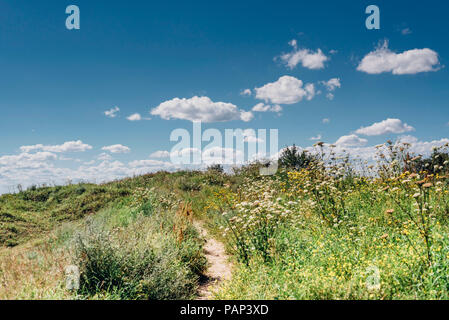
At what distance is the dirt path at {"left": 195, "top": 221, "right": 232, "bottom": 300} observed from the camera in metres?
5.20

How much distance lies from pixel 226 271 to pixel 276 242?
1478 mm

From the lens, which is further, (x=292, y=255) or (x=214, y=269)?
(x=214, y=269)

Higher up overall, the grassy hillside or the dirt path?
the grassy hillside

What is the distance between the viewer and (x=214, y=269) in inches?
250

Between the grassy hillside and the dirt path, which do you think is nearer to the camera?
the grassy hillside

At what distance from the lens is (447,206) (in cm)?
611

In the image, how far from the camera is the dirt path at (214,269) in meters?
5.20

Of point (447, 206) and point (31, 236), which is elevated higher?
point (447, 206)

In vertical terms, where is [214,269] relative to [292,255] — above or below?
below

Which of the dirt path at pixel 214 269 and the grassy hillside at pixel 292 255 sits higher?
the grassy hillside at pixel 292 255

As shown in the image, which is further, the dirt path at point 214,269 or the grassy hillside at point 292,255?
the dirt path at point 214,269
